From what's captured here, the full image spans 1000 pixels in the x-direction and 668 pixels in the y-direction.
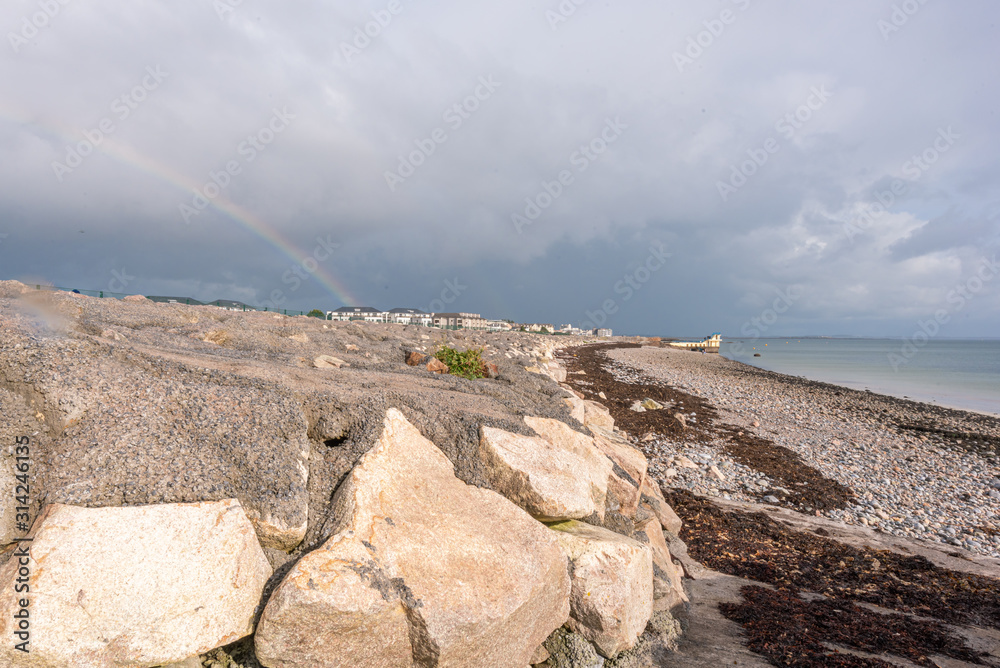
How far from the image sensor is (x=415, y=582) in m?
3.43

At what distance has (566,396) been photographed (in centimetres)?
935

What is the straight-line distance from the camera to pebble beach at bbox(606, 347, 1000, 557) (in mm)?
11273

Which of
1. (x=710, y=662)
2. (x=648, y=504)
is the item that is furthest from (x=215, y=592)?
(x=648, y=504)

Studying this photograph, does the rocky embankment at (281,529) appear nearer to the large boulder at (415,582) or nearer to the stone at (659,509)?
the large boulder at (415,582)

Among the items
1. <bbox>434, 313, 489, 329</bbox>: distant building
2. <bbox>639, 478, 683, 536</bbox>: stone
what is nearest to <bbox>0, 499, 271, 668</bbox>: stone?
<bbox>639, 478, 683, 536</bbox>: stone

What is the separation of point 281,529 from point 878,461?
19.1 m

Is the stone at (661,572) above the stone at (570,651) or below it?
above

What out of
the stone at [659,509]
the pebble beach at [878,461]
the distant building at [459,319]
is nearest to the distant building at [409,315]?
the distant building at [459,319]

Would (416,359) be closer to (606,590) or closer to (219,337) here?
(219,337)

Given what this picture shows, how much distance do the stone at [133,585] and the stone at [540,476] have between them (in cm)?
230

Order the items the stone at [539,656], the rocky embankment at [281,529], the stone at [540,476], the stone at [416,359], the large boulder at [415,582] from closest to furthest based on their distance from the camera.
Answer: the rocky embankment at [281,529] < the large boulder at [415,582] < the stone at [539,656] < the stone at [540,476] < the stone at [416,359]

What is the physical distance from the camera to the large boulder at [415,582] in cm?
313

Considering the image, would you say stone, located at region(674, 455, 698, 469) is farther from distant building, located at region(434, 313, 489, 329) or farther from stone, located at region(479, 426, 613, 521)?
distant building, located at region(434, 313, 489, 329)

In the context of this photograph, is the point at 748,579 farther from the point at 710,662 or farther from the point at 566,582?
the point at 566,582
